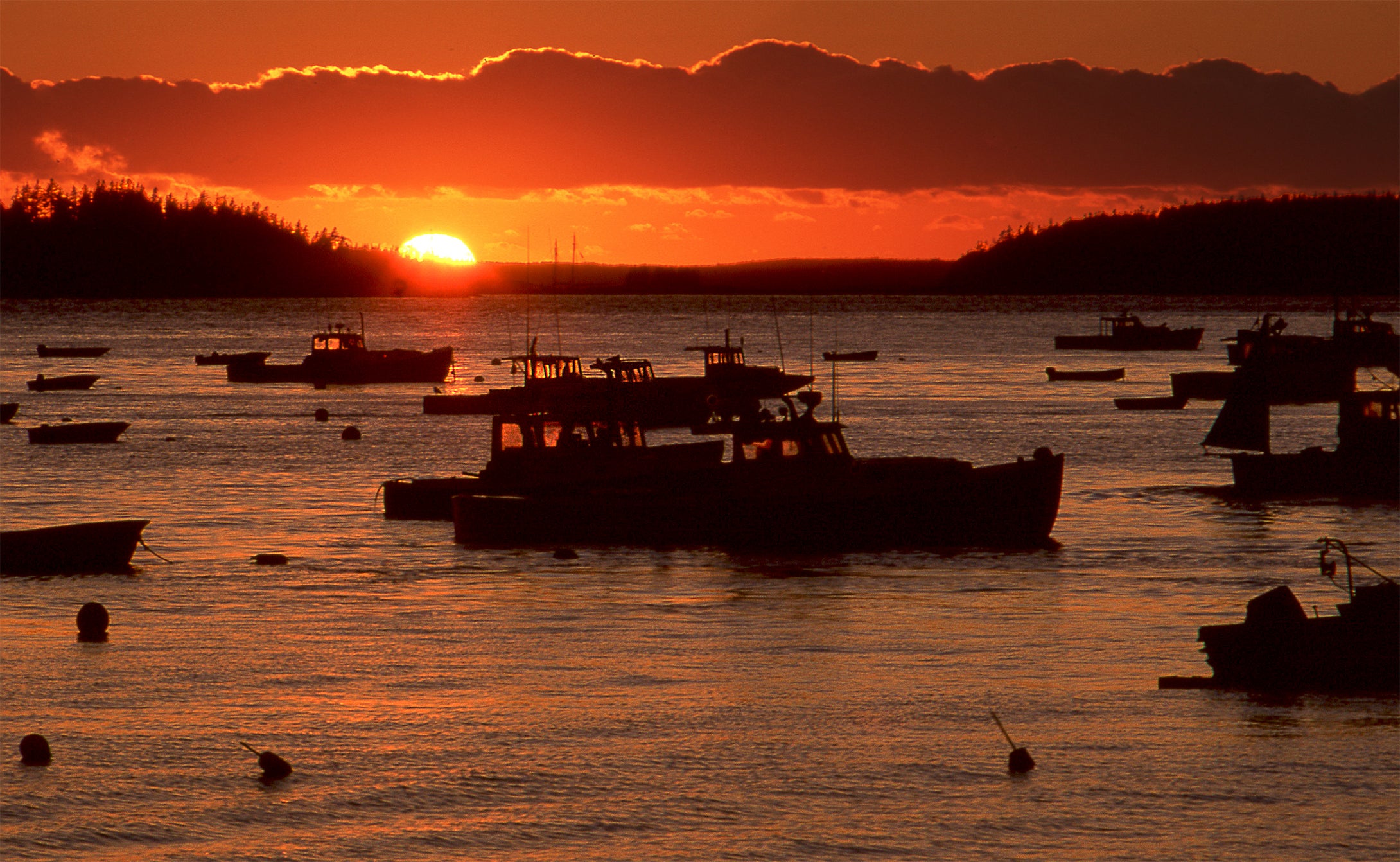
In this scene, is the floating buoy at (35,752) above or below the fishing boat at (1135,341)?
below

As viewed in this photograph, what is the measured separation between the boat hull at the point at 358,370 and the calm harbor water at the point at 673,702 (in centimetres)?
5754

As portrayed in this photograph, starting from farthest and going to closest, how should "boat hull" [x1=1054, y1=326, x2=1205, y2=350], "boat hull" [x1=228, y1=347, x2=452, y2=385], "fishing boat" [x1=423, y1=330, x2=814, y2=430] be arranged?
"boat hull" [x1=1054, y1=326, x2=1205, y2=350]
"boat hull" [x1=228, y1=347, x2=452, y2=385]
"fishing boat" [x1=423, y1=330, x2=814, y2=430]

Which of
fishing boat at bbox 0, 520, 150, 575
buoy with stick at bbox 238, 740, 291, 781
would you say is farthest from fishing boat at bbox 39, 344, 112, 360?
buoy with stick at bbox 238, 740, 291, 781

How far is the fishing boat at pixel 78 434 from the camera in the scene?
203ft

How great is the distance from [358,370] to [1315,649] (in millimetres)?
85453

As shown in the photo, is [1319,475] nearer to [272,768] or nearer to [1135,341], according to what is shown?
[272,768]

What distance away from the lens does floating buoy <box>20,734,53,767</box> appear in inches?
701

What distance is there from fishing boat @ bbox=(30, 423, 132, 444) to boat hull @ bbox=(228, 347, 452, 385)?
120ft

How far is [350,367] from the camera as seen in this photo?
10112cm

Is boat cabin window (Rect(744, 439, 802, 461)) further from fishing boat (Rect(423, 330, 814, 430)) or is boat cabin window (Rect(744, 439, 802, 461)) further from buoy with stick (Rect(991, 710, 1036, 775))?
buoy with stick (Rect(991, 710, 1036, 775))

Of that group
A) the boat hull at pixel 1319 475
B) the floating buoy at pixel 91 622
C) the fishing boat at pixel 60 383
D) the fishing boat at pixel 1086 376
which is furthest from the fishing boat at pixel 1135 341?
the floating buoy at pixel 91 622

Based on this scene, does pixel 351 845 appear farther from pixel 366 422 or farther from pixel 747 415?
pixel 366 422

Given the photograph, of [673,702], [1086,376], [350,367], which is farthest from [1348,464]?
[350,367]

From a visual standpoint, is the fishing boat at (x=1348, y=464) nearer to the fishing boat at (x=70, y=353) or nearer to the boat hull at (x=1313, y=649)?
the boat hull at (x=1313, y=649)
